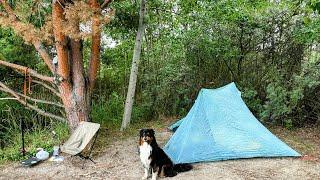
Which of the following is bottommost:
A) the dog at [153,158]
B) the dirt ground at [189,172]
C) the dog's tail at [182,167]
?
the dirt ground at [189,172]

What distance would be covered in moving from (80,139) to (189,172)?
1824 mm

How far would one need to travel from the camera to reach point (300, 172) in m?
5.85

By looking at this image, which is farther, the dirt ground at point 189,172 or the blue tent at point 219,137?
the blue tent at point 219,137

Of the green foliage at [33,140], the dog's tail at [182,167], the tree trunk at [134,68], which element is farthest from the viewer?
the tree trunk at [134,68]

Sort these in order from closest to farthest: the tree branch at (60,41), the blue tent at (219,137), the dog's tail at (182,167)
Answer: the dog's tail at (182,167) < the blue tent at (219,137) < the tree branch at (60,41)

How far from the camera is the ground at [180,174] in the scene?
5.78 metres

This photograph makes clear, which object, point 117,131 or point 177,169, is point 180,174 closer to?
point 177,169

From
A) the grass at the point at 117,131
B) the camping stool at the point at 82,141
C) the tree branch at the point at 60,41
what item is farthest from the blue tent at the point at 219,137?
the tree branch at the point at 60,41

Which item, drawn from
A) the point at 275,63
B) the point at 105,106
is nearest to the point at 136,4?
the point at 105,106

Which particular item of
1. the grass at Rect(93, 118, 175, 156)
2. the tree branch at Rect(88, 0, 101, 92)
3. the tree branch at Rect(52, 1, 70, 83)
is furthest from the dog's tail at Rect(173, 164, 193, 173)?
the tree branch at Rect(52, 1, 70, 83)

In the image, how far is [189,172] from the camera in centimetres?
588

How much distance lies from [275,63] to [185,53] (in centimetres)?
200

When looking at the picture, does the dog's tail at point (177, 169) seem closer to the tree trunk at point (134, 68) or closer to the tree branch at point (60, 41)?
the tree branch at point (60, 41)

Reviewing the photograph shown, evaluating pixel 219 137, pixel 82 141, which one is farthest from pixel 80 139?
pixel 219 137
